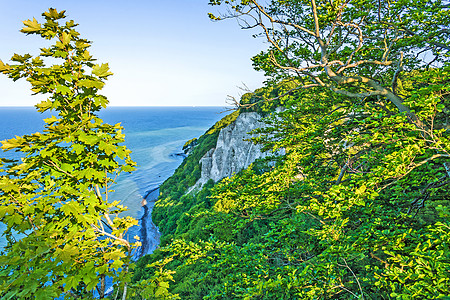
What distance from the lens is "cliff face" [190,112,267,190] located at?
A: 3922cm

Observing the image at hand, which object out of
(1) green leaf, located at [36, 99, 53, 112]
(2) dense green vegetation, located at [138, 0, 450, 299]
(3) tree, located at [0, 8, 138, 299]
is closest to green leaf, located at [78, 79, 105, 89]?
(3) tree, located at [0, 8, 138, 299]

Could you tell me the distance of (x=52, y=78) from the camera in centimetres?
326

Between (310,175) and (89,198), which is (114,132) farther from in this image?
(310,175)

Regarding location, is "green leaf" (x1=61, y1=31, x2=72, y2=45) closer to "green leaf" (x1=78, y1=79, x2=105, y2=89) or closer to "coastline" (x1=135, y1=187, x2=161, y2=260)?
"green leaf" (x1=78, y1=79, x2=105, y2=89)

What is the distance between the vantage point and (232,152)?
140ft

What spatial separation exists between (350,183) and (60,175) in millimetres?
6836

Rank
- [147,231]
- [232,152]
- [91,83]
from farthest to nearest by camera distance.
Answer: [147,231] → [232,152] → [91,83]

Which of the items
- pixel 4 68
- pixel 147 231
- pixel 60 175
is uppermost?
pixel 4 68

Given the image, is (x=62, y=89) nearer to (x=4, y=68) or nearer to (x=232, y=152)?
(x=4, y=68)

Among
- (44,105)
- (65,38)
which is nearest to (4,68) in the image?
(44,105)

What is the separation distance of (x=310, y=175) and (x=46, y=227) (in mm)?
8614

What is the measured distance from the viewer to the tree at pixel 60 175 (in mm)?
2992

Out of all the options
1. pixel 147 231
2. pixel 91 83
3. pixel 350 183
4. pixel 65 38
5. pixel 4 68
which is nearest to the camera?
pixel 4 68

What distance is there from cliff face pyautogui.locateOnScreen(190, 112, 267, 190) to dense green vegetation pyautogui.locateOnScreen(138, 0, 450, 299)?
26.7 meters
